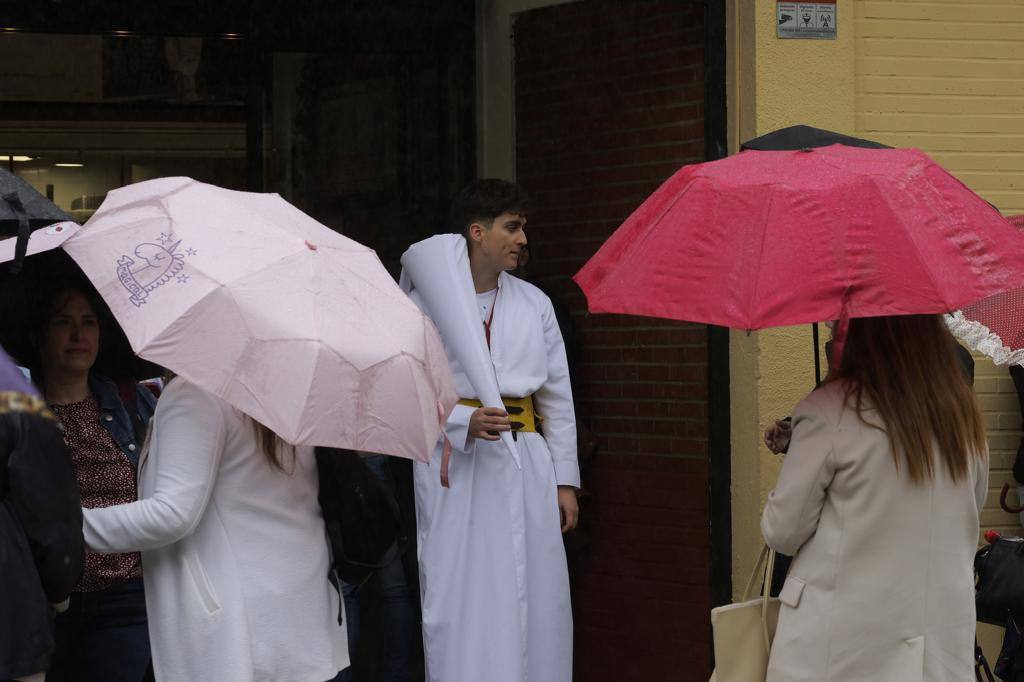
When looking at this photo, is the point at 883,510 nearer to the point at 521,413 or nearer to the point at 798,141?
the point at 798,141

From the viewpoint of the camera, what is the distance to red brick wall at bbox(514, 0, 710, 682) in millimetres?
6730

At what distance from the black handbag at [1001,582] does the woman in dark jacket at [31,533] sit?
125 inches

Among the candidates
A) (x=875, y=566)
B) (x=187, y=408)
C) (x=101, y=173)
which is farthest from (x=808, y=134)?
(x=101, y=173)

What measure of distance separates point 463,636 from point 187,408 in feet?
7.75

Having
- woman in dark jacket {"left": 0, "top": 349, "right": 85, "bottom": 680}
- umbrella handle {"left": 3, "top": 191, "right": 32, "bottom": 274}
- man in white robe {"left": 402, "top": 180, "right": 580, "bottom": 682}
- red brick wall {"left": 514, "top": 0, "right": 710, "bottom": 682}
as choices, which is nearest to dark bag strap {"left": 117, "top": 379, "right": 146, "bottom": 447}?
umbrella handle {"left": 3, "top": 191, "right": 32, "bottom": 274}

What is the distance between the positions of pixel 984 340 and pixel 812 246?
37.3 inches

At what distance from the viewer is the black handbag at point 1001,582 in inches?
201

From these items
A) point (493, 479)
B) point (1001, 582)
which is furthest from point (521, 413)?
point (1001, 582)

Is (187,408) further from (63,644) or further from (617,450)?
(617,450)

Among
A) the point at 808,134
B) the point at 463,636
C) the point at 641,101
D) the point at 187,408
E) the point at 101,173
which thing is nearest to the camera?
the point at 187,408

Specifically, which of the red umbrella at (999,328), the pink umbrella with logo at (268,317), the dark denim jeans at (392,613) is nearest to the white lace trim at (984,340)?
the red umbrella at (999,328)

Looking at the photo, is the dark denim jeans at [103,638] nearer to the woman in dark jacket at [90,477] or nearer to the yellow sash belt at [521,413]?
the woman in dark jacket at [90,477]

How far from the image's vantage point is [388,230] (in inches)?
302

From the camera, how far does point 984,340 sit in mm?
4301
